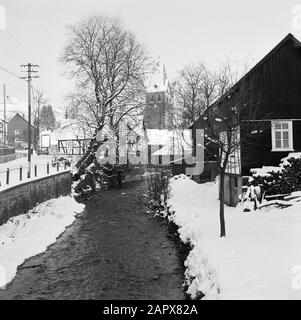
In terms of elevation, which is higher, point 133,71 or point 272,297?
point 133,71

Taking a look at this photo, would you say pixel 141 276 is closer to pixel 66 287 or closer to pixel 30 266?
pixel 66 287

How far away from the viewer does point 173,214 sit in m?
17.2

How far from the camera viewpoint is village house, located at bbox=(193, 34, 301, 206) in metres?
17.6

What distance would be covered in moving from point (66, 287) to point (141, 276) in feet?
6.71

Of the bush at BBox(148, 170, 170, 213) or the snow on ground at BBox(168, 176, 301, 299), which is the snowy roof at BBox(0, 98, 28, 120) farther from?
the snow on ground at BBox(168, 176, 301, 299)

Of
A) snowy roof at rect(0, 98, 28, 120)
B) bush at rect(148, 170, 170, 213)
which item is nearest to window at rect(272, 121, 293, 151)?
bush at rect(148, 170, 170, 213)

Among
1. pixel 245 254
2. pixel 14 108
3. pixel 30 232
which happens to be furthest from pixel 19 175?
pixel 14 108

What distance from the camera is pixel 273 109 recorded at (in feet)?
58.3

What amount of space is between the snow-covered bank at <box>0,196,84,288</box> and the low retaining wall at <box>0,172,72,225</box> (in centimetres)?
30

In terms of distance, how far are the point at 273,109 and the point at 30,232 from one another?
11.9 metres

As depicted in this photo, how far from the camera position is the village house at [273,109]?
17609mm

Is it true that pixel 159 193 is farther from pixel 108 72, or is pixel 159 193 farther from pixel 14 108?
pixel 14 108

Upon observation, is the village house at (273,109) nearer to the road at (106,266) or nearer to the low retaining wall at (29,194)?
the road at (106,266)
